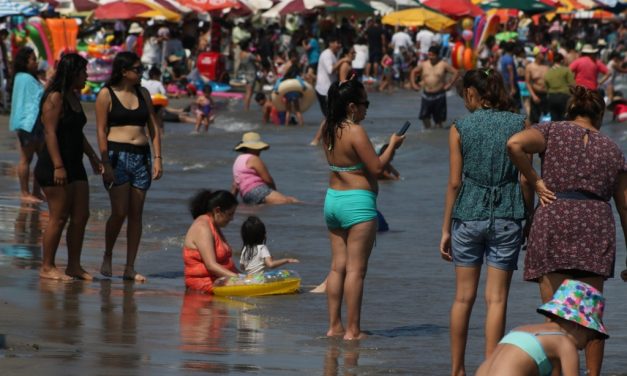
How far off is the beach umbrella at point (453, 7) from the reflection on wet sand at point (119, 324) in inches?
1403

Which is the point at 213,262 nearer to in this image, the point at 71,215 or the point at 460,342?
the point at 71,215

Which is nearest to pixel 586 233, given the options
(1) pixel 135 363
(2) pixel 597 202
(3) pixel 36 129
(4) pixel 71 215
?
(2) pixel 597 202

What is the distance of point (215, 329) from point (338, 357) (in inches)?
41.6

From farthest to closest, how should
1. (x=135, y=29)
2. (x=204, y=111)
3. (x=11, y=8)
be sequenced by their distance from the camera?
1. (x=135, y=29)
2. (x=11, y=8)
3. (x=204, y=111)

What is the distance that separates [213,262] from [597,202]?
3901mm

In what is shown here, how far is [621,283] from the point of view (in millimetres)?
10953

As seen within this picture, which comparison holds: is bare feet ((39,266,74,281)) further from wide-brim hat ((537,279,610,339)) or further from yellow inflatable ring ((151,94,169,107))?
yellow inflatable ring ((151,94,169,107))

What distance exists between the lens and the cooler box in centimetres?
3538

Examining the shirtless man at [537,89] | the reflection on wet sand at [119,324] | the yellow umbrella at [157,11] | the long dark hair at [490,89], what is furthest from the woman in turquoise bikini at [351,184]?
the yellow umbrella at [157,11]

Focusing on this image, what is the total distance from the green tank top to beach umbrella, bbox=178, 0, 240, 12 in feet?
108

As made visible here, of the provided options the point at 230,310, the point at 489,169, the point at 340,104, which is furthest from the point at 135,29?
the point at 489,169

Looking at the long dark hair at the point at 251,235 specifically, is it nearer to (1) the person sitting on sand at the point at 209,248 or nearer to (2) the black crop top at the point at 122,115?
(1) the person sitting on sand at the point at 209,248

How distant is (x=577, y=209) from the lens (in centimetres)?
673

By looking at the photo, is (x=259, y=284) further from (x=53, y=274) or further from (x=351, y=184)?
(x=351, y=184)
